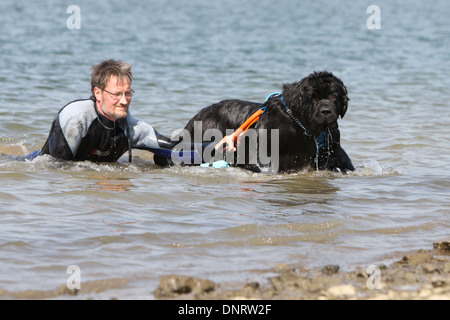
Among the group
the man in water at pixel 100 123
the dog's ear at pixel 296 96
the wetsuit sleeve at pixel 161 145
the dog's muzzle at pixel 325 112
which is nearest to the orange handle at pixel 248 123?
the man in water at pixel 100 123

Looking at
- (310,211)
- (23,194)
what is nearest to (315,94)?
(310,211)

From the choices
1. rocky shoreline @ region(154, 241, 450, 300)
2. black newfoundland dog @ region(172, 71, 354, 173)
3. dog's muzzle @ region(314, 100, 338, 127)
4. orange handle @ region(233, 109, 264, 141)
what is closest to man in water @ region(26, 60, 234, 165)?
orange handle @ region(233, 109, 264, 141)

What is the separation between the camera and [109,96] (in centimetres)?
720

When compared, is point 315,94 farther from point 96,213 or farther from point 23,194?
point 23,194

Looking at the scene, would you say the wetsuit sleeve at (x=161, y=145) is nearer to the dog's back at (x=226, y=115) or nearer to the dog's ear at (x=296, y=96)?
the dog's back at (x=226, y=115)

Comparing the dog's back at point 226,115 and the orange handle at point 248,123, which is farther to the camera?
the dog's back at point 226,115

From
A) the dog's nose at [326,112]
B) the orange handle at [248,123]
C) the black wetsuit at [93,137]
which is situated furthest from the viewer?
the orange handle at [248,123]

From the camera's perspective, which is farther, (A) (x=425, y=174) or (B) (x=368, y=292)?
(A) (x=425, y=174)

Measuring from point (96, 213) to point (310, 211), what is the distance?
183 centimetres

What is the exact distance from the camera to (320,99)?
7.07m

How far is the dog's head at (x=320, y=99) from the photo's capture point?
23.0 feet

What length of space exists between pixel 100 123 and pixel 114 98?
306 millimetres

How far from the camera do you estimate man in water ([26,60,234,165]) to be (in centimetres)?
718

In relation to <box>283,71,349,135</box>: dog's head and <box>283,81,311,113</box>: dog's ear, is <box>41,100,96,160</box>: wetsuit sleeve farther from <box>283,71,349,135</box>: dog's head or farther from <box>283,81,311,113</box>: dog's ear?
<box>283,71,349,135</box>: dog's head
